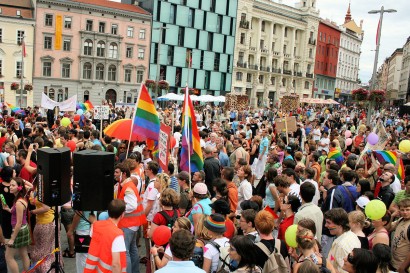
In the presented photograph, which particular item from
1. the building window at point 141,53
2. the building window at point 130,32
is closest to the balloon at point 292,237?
the building window at point 130,32

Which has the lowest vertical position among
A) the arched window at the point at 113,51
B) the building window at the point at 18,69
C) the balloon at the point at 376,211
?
the balloon at the point at 376,211

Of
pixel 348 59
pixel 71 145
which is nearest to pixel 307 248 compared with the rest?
pixel 71 145

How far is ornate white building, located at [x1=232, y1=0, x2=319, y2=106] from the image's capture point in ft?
211

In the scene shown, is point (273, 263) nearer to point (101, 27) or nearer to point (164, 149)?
point (164, 149)

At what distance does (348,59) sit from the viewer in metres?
90.9

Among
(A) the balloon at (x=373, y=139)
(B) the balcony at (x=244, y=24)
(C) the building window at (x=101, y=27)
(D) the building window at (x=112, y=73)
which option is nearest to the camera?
(A) the balloon at (x=373, y=139)

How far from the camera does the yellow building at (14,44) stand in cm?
4516

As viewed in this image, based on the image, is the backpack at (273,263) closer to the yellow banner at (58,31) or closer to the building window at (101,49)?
the yellow banner at (58,31)

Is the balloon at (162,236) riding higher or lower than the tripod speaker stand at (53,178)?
lower

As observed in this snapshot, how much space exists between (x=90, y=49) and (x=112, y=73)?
12.7 ft

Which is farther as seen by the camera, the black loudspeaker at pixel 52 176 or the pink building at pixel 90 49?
the pink building at pixel 90 49

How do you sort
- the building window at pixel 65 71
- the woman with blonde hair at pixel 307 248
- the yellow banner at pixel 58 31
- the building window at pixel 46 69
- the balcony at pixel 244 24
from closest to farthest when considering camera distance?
the woman with blonde hair at pixel 307 248 → the yellow banner at pixel 58 31 → the building window at pixel 46 69 → the building window at pixel 65 71 → the balcony at pixel 244 24

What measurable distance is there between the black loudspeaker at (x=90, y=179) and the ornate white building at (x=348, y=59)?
8247cm

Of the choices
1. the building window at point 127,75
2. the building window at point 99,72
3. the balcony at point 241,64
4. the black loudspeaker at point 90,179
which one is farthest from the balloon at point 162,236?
the balcony at point 241,64
